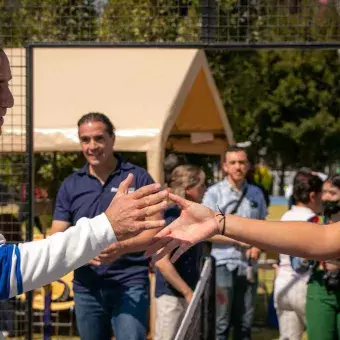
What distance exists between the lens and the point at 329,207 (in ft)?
22.6

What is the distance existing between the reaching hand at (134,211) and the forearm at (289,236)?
575mm

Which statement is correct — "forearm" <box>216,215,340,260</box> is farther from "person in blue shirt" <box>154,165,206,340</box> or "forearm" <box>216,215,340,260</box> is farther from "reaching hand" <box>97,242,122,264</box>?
"person in blue shirt" <box>154,165,206,340</box>

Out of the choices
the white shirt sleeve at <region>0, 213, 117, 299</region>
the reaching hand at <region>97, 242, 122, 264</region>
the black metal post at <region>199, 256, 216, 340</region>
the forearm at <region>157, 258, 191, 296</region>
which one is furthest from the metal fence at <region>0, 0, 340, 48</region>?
the white shirt sleeve at <region>0, 213, 117, 299</region>

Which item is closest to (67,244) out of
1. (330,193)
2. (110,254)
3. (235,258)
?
Answer: (110,254)

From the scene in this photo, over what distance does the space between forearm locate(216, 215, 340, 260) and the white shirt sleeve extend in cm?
75

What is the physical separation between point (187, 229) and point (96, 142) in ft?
7.83

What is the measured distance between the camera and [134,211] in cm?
308

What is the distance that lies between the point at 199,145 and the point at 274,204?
100 ft

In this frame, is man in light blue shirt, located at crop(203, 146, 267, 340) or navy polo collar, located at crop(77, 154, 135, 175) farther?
man in light blue shirt, located at crop(203, 146, 267, 340)

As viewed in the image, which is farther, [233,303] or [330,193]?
[233,303]

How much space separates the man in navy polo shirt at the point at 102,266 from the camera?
5.64 m

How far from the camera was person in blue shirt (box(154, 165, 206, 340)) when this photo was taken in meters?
6.70

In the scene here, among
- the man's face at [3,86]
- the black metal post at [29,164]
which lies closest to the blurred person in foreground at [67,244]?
the man's face at [3,86]

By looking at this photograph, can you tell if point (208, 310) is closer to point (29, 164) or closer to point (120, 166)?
point (120, 166)
